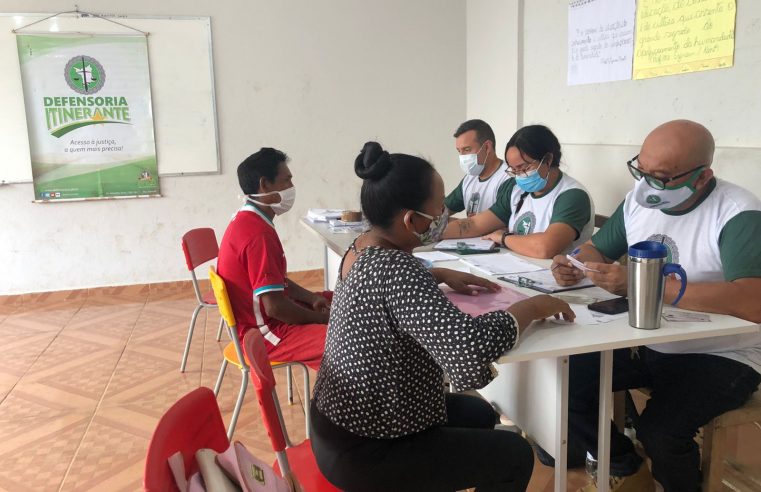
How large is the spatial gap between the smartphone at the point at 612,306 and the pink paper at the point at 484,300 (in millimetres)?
198

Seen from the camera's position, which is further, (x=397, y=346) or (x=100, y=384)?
(x=100, y=384)

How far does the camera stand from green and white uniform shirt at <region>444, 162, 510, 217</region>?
11.1 ft

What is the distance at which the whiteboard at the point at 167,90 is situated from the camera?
423 centimetres

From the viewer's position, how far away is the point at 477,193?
138 inches

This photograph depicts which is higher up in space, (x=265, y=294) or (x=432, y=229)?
(x=432, y=229)

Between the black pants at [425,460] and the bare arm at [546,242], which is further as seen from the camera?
the bare arm at [546,242]

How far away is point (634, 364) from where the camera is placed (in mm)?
1958

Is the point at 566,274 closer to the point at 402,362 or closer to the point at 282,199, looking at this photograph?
the point at 402,362

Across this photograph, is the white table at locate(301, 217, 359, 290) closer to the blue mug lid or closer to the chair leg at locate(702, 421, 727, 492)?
the blue mug lid

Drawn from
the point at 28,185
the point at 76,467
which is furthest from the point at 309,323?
the point at 28,185

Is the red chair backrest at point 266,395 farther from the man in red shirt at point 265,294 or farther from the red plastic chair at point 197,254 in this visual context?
the red plastic chair at point 197,254

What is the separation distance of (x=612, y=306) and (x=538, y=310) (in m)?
0.31

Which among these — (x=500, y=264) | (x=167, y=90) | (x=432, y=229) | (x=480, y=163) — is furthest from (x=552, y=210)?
(x=167, y=90)

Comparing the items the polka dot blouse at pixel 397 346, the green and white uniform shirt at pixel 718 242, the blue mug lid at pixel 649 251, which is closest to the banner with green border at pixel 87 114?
the polka dot blouse at pixel 397 346
